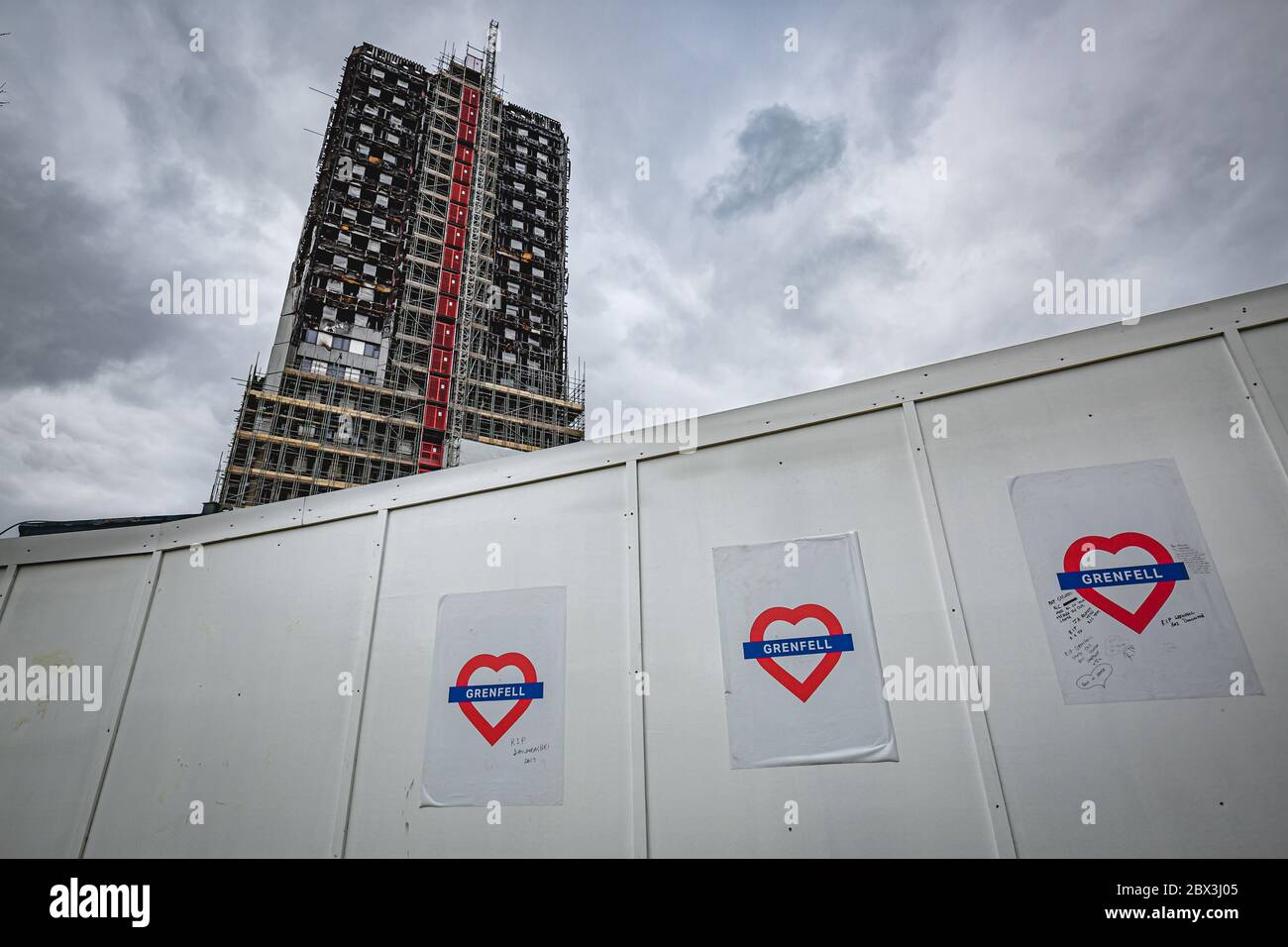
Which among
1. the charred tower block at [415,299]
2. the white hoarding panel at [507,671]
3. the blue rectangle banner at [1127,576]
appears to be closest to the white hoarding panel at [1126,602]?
the blue rectangle banner at [1127,576]

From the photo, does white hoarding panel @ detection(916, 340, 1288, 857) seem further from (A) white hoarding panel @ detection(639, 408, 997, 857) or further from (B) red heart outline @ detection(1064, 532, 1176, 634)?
(A) white hoarding panel @ detection(639, 408, 997, 857)

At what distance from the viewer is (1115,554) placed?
8.46ft

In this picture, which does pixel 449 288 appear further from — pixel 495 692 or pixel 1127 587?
pixel 1127 587

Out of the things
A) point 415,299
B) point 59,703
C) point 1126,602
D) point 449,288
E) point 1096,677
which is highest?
point 449,288

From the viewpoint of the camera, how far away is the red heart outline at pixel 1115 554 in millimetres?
2473

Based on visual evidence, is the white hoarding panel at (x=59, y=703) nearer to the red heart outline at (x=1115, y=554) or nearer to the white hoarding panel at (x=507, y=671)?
the white hoarding panel at (x=507, y=671)

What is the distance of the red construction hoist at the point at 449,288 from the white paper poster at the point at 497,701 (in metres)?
26.9

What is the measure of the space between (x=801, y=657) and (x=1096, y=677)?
3.81 feet

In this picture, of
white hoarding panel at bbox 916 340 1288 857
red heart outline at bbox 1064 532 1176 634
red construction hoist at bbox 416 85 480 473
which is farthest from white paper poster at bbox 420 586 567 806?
red construction hoist at bbox 416 85 480 473

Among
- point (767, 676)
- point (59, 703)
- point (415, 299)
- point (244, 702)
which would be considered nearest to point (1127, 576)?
point (767, 676)

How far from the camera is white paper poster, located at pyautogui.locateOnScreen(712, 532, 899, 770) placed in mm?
2648
